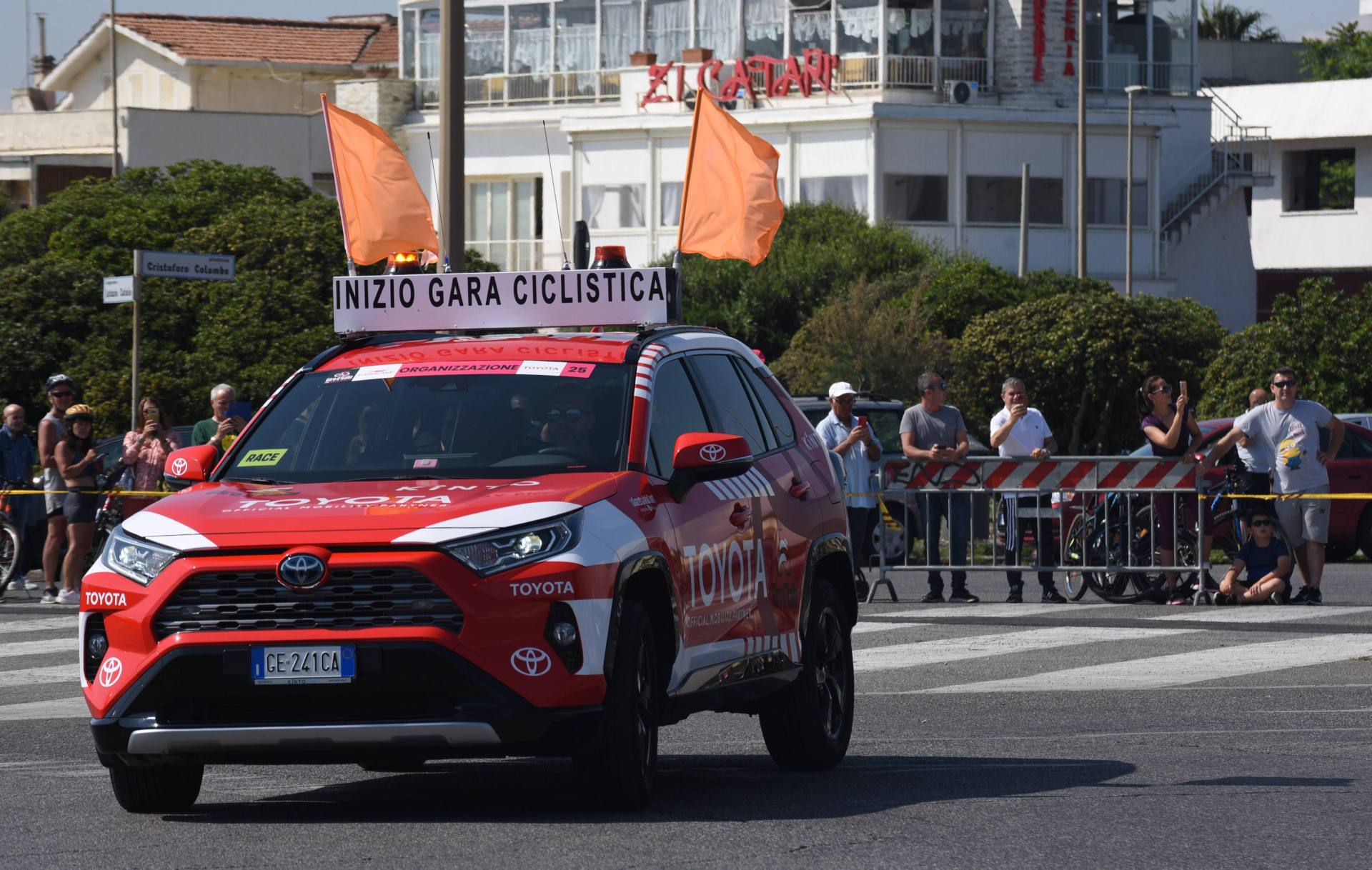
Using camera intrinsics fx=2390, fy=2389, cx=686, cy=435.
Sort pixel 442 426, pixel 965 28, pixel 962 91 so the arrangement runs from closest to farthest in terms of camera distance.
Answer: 1. pixel 442 426
2. pixel 962 91
3. pixel 965 28

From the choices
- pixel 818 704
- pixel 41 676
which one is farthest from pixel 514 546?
pixel 41 676

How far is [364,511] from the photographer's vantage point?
26.6 ft

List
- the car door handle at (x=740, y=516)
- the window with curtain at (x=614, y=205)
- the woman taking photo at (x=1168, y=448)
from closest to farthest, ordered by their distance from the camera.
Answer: the car door handle at (x=740, y=516) → the woman taking photo at (x=1168, y=448) → the window with curtain at (x=614, y=205)

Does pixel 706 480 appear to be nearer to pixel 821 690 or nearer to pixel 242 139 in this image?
pixel 821 690

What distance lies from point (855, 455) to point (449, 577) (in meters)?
12.3

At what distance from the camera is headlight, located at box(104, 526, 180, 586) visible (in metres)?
8.12

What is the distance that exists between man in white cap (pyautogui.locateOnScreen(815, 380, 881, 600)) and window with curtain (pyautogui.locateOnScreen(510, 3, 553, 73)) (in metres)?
48.1

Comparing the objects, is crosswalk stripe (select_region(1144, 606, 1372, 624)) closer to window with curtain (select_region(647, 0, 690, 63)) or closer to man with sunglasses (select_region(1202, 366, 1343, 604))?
man with sunglasses (select_region(1202, 366, 1343, 604))

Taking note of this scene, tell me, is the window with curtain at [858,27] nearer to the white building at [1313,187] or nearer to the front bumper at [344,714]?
the white building at [1313,187]

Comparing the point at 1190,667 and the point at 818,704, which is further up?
the point at 818,704

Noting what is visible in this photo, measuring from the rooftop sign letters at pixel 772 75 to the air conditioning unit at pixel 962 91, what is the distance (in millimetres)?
2936

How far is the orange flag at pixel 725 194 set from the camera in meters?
12.0

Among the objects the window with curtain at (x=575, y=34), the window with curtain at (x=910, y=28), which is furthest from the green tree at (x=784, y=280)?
the window with curtain at (x=575, y=34)

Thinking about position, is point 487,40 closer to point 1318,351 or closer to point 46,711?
point 1318,351
